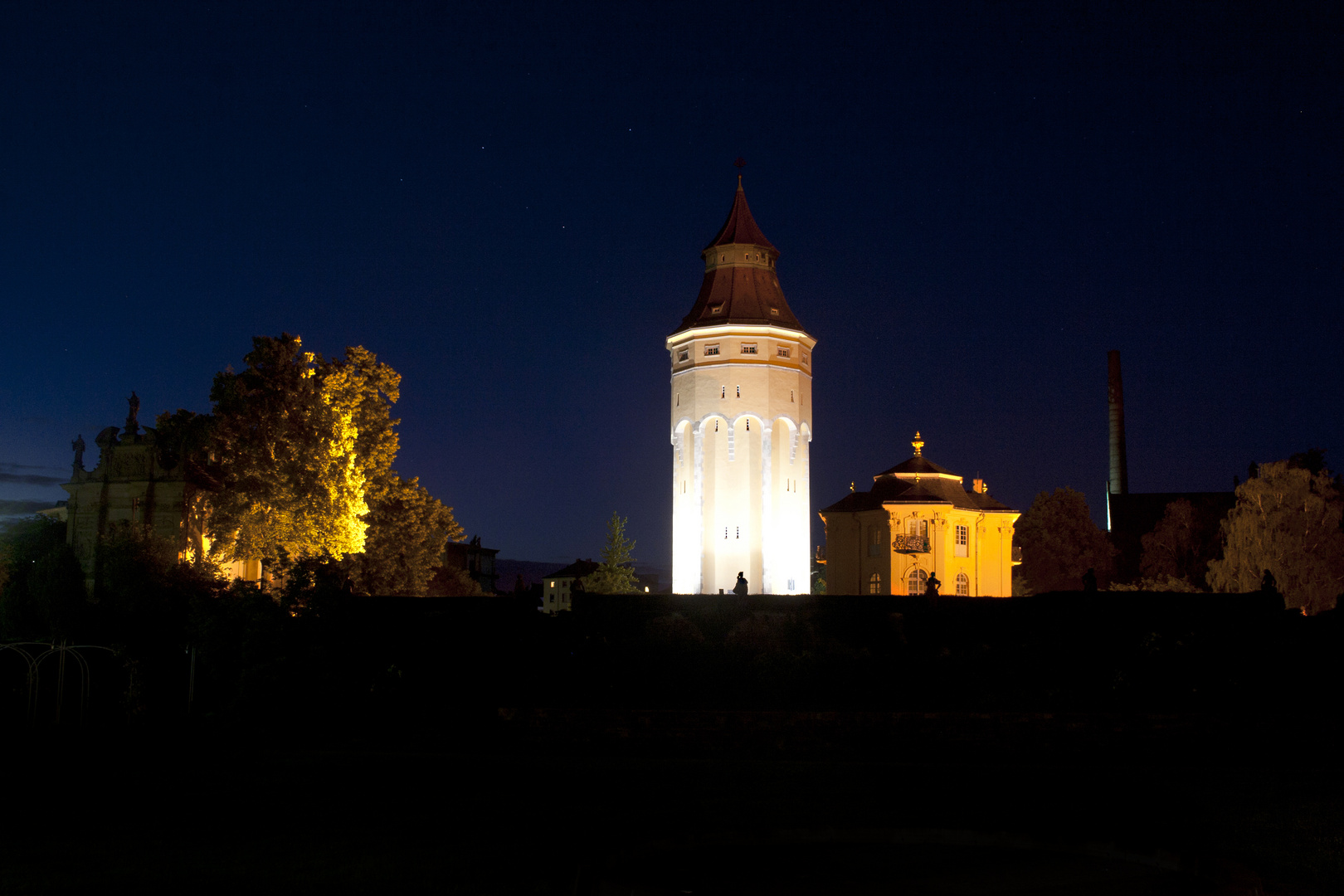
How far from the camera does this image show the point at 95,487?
49625mm

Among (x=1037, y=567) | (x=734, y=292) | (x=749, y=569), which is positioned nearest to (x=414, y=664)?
(x=749, y=569)

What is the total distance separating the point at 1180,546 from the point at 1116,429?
1670cm

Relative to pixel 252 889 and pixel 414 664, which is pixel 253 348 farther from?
pixel 252 889

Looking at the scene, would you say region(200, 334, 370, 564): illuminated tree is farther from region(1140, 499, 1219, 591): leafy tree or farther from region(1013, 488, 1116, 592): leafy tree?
region(1140, 499, 1219, 591): leafy tree

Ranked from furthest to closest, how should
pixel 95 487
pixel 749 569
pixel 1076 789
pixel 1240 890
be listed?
pixel 749 569 → pixel 95 487 → pixel 1076 789 → pixel 1240 890

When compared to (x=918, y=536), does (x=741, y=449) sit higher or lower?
higher

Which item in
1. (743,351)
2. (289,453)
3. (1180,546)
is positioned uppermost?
(743,351)

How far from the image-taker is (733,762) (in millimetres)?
19078

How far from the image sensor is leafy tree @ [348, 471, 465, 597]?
4378cm

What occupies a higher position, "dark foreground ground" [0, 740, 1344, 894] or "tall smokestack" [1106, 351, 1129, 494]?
"tall smokestack" [1106, 351, 1129, 494]

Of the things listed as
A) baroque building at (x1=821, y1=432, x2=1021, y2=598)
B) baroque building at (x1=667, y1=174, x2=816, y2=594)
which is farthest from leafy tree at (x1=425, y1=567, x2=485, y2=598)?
baroque building at (x1=821, y1=432, x2=1021, y2=598)

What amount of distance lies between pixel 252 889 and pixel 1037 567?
65.6m

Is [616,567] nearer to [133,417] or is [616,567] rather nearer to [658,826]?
[133,417]

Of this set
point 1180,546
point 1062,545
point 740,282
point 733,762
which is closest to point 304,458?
point 733,762
